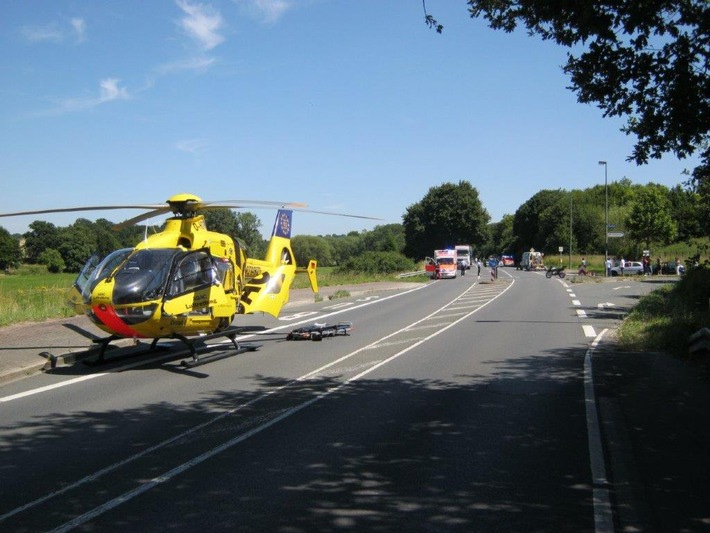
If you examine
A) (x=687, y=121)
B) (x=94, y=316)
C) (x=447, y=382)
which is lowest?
(x=447, y=382)

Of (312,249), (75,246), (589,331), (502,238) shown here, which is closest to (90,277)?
(589,331)

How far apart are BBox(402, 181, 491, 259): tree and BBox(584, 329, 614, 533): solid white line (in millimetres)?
81215

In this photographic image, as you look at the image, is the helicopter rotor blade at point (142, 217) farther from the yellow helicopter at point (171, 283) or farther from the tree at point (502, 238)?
the tree at point (502, 238)

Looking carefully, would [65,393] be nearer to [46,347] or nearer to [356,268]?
[46,347]

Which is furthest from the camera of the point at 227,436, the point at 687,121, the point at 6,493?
the point at 687,121

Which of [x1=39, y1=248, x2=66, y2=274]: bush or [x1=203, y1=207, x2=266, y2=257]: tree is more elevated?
[x1=203, y1=207, x2=266, y2=257]: tree

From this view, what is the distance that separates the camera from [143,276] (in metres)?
10.9

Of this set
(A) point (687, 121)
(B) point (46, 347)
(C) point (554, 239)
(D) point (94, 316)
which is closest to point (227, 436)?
(D) point (94, 316)

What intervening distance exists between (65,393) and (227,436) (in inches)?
146

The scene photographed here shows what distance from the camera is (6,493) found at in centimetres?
511

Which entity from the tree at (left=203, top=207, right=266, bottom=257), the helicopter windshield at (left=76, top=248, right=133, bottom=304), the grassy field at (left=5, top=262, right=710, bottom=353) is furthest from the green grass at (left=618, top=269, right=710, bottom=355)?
the tree at (left=203, top=207, right=266, bottom=257)

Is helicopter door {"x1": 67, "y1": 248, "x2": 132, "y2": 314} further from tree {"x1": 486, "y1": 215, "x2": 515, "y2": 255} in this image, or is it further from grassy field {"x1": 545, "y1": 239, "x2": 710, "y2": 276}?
tree {"x1": 486, "y1": 215, "x2": 515, "y2": 255}

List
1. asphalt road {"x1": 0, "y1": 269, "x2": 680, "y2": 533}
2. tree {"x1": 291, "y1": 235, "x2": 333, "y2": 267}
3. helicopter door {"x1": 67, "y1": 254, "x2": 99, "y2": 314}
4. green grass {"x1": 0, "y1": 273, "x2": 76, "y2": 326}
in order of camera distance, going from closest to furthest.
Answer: asphalt road {"x1": 0, "y1": 269, "x2": 680, "y2": 533}
helicopter door {"x1": 67, "y1": 254, "x2": 99, "y2": 314}
green grass {"x1": 0, "y1": 273, "x2": 76, "y2": 326}
tree {"x1": 291, "y1": 235, "x2": 333, "y2": 267}

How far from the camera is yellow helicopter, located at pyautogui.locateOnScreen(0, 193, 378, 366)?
1060 cm
